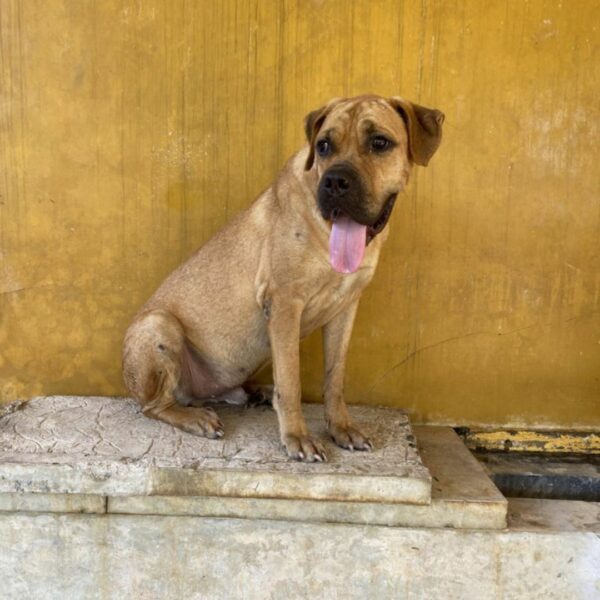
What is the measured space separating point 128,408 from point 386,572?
1720 mm

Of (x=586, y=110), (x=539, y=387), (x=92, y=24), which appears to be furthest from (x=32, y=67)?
(x=539, y=387)

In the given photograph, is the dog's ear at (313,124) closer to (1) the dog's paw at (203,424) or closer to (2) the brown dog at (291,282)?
(2) the brown dog at (291,282)

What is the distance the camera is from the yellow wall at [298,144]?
12.6 ft

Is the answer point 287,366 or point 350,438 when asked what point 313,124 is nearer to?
point 287,366

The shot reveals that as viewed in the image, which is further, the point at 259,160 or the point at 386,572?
the point at 259,160

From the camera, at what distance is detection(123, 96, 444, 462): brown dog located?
2887 millimetres

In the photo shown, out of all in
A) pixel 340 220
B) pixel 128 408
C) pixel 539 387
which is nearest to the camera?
pixel 340 220

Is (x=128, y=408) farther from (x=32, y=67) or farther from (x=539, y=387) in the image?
(x=539, y=387)

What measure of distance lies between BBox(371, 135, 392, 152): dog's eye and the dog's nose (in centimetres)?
26

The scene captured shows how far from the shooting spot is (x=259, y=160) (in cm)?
396

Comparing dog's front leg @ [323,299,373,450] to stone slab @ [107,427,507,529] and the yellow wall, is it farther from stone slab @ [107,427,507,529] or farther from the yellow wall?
the yellow wall

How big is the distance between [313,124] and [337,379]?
4.25 ft

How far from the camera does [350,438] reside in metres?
3.25

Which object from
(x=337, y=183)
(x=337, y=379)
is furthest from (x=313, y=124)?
(x=337, y=379)
